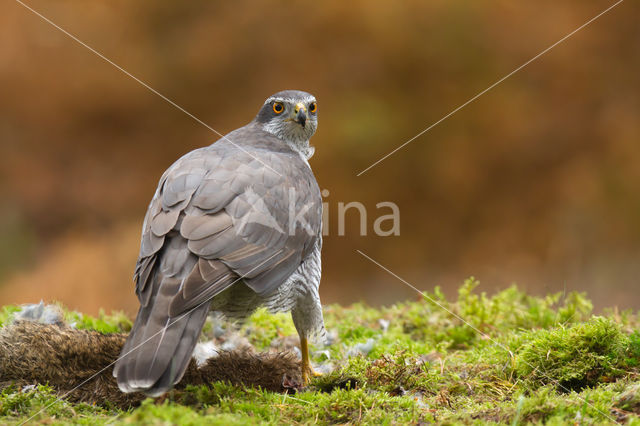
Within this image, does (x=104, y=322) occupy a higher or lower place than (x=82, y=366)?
higher

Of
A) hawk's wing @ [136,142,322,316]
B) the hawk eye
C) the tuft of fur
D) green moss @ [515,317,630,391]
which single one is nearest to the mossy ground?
green moss @ [515,317,630,391]

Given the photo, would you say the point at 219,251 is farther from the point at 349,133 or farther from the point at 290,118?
the point at 349,133

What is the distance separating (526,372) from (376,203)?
7.24 metres

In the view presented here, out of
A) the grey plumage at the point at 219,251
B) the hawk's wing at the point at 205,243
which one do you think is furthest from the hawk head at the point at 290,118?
the hawk's wing at the point at 205,243

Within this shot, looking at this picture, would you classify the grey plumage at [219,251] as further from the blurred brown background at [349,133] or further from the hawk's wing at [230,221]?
the blurred brown background at [349,133]

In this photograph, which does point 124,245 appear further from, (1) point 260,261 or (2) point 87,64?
(1) point 260,261

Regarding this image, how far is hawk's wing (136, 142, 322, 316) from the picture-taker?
11.4 feet

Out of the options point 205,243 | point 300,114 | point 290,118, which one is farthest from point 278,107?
point 205,243

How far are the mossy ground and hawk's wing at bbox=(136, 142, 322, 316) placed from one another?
0.64 m

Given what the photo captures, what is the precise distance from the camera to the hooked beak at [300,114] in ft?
17.5

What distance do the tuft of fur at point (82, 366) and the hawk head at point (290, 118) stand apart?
7.52 ft

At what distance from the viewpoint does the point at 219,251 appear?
138 inches

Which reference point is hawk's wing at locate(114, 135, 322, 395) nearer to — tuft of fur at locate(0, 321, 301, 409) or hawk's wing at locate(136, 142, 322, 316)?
hawk's wing at locate(136, 142, 322, 316)

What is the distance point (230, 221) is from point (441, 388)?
1.62 m
